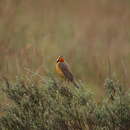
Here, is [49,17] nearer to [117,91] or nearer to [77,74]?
[77,74]

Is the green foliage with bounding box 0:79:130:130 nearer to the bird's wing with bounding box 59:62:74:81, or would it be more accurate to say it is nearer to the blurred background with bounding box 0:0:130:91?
the bird's wing with bounding box 59:62:74:81

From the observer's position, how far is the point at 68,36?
888cm

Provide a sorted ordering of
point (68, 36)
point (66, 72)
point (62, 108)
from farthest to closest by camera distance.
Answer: point (68, 36)
point (66, 72)
point (62, 108)

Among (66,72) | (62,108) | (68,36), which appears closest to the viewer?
(62,108)

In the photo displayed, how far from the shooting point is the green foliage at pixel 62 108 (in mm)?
4289

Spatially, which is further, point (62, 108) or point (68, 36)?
point (68, 36)

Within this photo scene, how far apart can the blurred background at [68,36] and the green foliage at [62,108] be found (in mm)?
1743

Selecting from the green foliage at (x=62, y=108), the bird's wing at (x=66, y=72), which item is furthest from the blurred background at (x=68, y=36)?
the green foliage at (x=62, y=108)

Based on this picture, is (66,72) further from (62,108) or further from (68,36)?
(68,36)

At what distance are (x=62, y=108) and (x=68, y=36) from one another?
15.4ft

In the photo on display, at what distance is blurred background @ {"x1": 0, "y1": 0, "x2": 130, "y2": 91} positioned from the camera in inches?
277

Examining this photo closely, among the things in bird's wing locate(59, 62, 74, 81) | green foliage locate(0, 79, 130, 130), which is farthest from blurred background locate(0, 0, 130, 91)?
green foliage locate(0, 79, 130, 130)

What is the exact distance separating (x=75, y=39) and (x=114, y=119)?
436 cm

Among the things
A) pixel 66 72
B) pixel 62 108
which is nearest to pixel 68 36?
pixel 66 72
